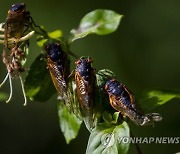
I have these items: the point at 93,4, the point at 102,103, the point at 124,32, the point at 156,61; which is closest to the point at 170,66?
the point at 156,61

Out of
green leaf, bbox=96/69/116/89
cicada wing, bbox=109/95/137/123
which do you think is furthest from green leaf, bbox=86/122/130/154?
green leaf, bbox=96/69/116/89

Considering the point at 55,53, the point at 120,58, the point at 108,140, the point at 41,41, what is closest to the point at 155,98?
the point at 108,140

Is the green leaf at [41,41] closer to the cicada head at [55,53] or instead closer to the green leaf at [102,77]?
the cicada head at [55,53]

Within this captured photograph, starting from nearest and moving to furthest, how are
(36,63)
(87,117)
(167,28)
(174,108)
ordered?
1. (87,117)
2. (36,63)
3. (174,108)
4. (167,28)

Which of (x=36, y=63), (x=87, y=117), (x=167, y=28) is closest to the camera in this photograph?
(x=87, y=117)

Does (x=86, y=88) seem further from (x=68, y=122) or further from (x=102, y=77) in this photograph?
(x=68, y=122)

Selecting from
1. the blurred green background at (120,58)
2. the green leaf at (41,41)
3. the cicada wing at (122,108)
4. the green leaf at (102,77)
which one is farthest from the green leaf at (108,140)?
the blurred green background at (120,58)

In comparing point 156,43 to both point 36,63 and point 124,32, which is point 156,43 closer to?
point 124,32
